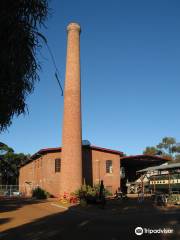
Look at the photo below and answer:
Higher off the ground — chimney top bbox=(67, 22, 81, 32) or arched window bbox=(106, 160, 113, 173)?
chimney top bbox=(67, 22, 81, 32)

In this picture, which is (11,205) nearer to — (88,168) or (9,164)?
(88,168)

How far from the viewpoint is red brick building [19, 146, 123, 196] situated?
154 feet

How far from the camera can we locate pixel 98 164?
48625mm

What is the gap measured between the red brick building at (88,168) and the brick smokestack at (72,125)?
561 centimetres

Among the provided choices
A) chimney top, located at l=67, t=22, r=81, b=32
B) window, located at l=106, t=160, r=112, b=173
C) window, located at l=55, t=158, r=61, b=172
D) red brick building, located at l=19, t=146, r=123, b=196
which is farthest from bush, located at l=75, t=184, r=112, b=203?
chimney top, located at l=67, t=22, r=81, b=32

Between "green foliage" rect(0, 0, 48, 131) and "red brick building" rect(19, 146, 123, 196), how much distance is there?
3715cm

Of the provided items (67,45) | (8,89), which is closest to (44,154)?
(67,45)

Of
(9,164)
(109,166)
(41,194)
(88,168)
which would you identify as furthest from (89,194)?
(9,164)

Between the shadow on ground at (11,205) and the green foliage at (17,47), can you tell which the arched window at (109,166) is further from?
the green foliage at (17,47)

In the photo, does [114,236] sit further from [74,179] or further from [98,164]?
[98,164]

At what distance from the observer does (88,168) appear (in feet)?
157

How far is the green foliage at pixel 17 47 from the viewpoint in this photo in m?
8.56

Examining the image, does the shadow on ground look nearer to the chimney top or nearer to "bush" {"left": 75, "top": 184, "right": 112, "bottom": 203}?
"bush" {"left": 75, "top": 184, "right": 112, "bottom": 203}

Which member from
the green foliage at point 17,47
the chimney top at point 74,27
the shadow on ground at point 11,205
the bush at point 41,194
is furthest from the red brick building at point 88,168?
the green foliage at point 17,47
